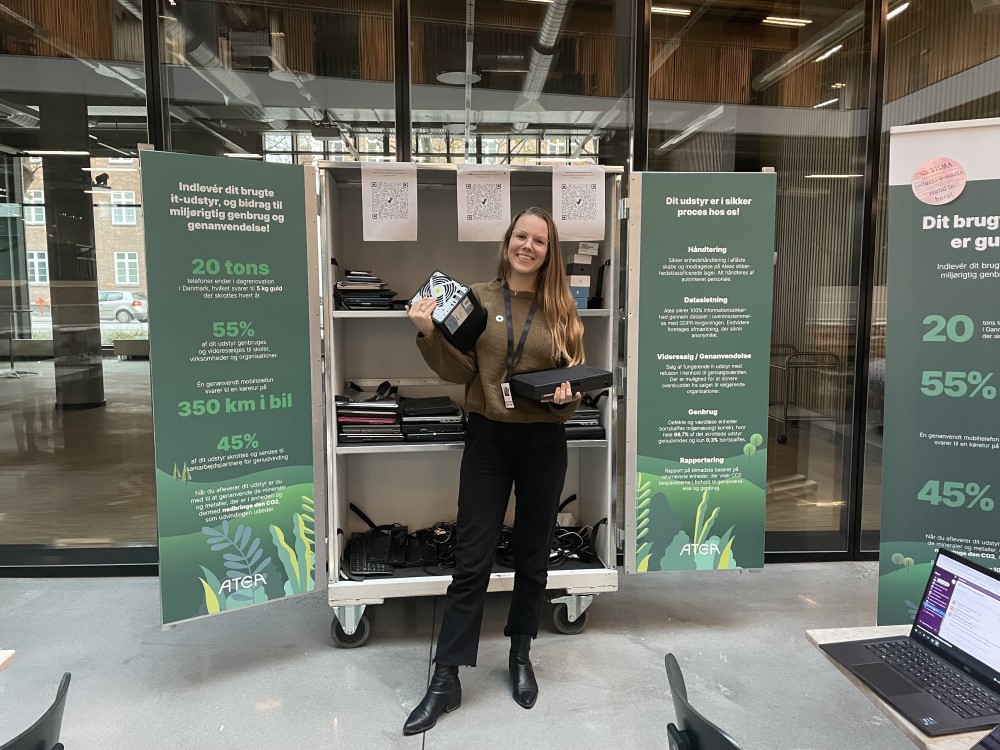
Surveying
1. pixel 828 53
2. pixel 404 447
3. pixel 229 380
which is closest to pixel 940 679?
pixel 404 447

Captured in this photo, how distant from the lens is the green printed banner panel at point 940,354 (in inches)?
90.0

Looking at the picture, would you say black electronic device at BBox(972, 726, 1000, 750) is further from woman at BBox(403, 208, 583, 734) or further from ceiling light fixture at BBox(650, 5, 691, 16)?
ceiling light fixture at BBox(650, 5, 691, 16)

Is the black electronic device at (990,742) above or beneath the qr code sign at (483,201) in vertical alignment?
beneath

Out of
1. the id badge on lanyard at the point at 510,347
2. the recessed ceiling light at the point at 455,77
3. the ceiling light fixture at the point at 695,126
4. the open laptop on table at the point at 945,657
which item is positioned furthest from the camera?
the ceiling light fixture at the point at 695,126

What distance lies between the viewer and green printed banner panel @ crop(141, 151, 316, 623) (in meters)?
2.47

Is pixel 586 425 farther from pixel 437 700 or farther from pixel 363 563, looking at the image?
pixel 437 700

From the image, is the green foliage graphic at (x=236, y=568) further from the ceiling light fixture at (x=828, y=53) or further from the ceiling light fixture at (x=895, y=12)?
the ceiling light fixture at (x=895, y=12)

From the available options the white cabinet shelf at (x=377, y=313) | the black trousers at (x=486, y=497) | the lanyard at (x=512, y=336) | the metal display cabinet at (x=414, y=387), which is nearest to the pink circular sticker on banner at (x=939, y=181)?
the metal display cabinet at (x=414, y=387)

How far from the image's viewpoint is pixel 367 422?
9.49ft

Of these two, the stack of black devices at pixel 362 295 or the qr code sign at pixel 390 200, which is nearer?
the qr code sign at pixel 390 200

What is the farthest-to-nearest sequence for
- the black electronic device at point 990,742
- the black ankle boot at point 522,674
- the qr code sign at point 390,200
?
the qr code sign at point 390,200 < the black ankle boot at point 522,674 < the black electronic device at point 990,742

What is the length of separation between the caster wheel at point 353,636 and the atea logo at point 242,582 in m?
0.40

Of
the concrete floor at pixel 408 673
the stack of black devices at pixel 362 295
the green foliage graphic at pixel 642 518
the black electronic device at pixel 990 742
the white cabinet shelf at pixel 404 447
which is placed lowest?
the concrete floor at pixel 408 673

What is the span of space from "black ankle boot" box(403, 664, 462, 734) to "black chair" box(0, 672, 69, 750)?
1396 millimetres
